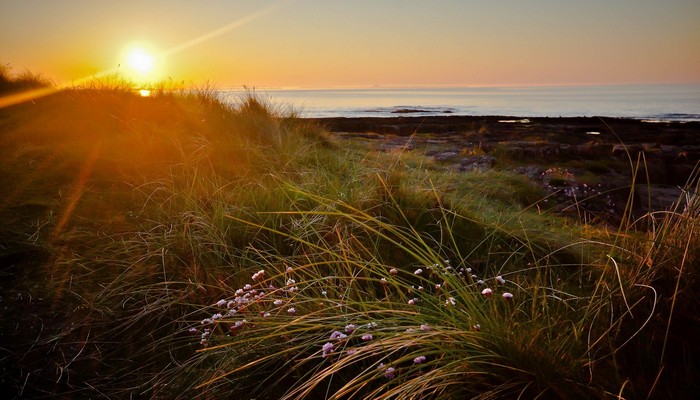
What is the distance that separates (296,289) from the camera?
2275 millimetres

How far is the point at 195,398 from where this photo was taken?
1911mm

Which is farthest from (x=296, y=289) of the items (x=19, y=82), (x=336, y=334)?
(x=19, y=82)

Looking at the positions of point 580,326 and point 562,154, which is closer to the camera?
point 580,326

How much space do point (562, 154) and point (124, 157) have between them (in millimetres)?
11674

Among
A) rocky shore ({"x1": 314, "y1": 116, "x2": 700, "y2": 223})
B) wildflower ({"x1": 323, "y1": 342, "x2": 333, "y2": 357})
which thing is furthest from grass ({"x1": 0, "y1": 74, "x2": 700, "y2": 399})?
rocky shore ({"x1": 314, "y1": 116, "x2": 700, "y2": 223})

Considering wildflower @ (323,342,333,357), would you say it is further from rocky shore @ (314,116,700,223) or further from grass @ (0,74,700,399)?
rocky shore @ (314,116,700,223)

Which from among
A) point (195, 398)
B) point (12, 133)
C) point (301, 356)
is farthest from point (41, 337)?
point (12, 133)

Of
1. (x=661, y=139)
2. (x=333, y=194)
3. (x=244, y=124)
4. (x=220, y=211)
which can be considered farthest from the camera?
(x=661, y=139)

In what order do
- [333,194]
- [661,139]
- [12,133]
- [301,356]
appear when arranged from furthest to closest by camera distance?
[661,139]
[12,133]
[333,194]
[301,356]

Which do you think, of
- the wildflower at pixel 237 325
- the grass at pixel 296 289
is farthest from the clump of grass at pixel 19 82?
the wildflower at pixel 237 325

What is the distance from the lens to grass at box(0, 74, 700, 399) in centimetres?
165

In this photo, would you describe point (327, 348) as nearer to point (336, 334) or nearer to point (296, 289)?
point (336, 334)

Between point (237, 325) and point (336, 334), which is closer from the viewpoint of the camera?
point (336, 334)

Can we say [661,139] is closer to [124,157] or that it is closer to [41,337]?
[124,157]
